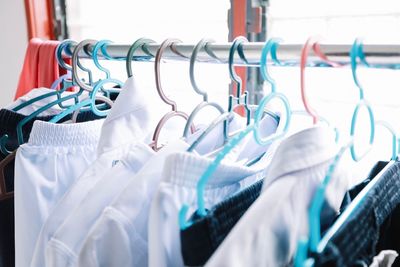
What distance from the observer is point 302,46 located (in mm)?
428

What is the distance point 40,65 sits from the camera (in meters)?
0.86

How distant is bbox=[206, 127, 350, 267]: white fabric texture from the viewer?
33 centimetres

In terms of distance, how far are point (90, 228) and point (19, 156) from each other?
21 centimetres

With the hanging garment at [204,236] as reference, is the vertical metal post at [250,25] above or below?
above

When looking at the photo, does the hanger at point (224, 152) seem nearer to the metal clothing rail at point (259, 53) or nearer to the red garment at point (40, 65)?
the metal clothing rail at point (259, 53)

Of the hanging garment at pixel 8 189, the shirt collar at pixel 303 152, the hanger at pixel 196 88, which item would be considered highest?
the hanger at pixel 196 88

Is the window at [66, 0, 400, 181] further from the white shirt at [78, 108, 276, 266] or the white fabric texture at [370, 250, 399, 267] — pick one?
the white fabric texture at [370, 250, 399, 267]

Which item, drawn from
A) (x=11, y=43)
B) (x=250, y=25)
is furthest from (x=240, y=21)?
(x=11, y=43)

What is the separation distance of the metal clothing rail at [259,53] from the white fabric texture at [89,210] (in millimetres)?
141

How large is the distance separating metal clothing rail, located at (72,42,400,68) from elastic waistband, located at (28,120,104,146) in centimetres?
12

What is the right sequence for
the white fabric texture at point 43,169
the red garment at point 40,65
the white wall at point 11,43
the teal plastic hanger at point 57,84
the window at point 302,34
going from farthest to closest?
1. the white wall at point 11,43
2. the window at point 302,34
3. the red garment at point 40,65
4. the teal plastic hanger at point 57,84
5. the white fabric texture at point 43,169

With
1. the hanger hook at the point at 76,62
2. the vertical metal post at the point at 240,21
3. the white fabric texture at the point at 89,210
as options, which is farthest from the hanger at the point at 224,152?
the vertical metal post at the point at 240,21

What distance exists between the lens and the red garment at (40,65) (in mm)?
835

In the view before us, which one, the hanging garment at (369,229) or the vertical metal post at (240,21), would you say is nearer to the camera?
the hanging garment at (369,229)
